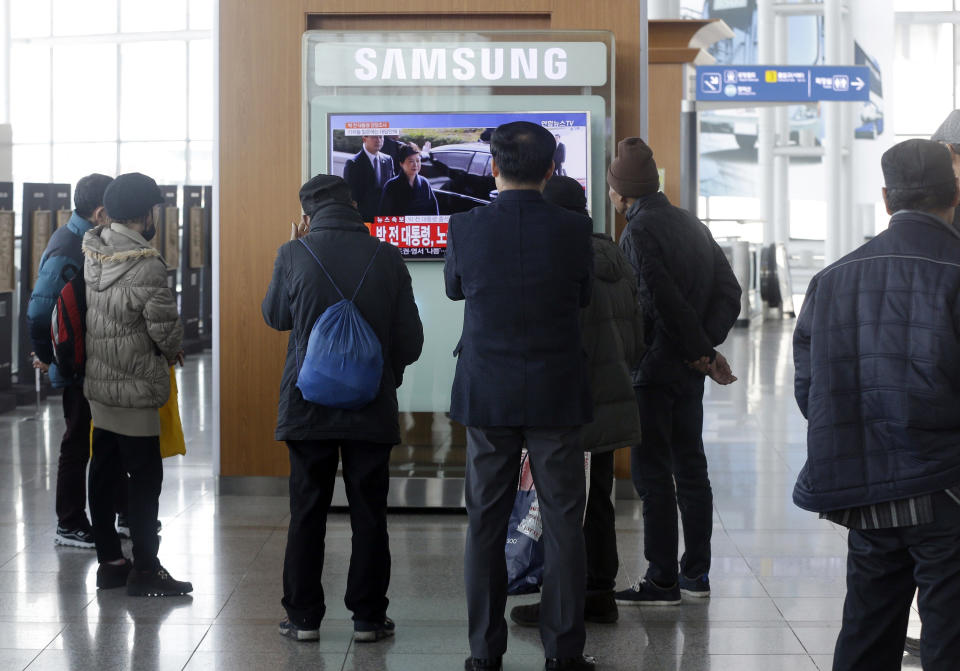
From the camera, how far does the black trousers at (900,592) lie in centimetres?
252

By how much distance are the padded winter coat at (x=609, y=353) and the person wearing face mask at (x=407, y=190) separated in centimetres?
176

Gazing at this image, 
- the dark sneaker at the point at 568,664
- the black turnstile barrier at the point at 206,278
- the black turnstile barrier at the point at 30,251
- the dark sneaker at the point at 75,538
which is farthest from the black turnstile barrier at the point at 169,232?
the dark sneaker at the point at 568,664

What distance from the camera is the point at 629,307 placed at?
147 inches

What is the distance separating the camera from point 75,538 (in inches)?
191

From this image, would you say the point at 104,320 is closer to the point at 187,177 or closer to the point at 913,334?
the point at 913,334

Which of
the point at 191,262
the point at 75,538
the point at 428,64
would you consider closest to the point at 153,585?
the point at 75,538

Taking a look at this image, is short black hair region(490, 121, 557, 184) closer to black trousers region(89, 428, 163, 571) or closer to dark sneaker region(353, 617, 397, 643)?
dark sneaker region(353, 617, 397, 643)

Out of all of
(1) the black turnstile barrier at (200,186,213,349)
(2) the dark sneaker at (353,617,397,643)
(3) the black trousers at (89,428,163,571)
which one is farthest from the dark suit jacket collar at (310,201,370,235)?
(1) the black turnstile barrier at (200,186,213,349)

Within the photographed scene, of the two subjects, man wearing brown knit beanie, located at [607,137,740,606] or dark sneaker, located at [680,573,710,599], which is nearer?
man wearing brown knit beanie, located at [607,137,740,606]

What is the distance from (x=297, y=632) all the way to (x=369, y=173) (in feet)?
7.65

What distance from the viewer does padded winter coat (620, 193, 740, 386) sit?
3.92 metres

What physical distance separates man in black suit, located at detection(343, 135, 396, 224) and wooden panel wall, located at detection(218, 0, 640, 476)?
14.7 inches

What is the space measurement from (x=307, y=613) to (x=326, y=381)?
737 millimetres

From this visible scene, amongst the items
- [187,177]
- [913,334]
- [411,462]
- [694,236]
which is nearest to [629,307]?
[694,236]
